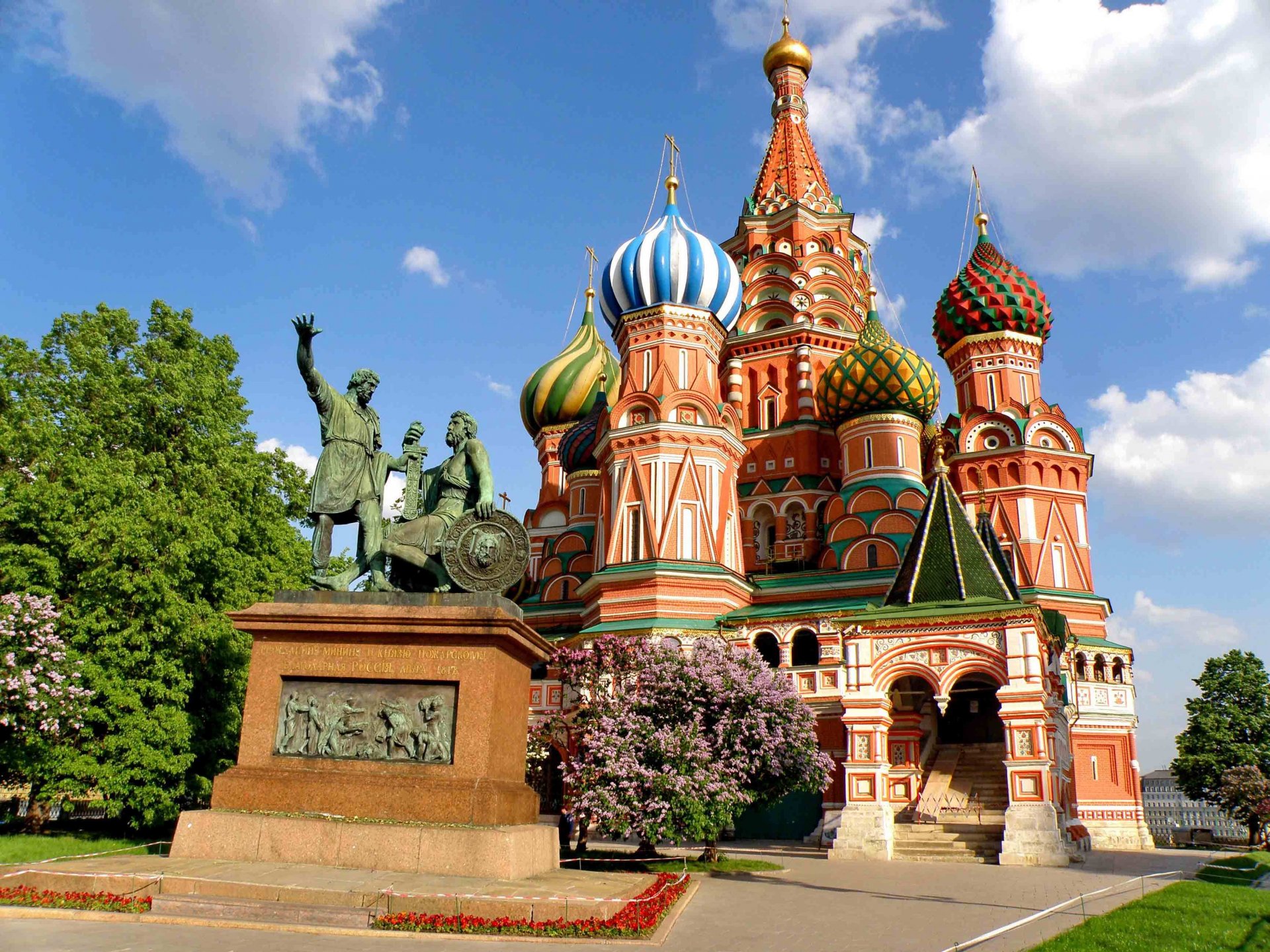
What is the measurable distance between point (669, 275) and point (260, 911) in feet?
79.9

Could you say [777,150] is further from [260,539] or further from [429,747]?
[429,747]

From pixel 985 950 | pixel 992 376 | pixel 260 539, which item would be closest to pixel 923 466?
pixel 992 376

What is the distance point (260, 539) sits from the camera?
2050 centimetres

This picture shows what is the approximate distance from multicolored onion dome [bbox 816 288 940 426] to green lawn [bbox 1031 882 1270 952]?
66.6 ft

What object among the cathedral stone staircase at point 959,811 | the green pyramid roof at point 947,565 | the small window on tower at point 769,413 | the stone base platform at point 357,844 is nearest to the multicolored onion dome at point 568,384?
the small window on tower at point 769,413

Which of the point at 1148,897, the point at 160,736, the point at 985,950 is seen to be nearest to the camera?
the point at 985,950

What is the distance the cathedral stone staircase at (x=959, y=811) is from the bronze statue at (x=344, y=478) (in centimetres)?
1208

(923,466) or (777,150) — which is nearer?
(923,466)

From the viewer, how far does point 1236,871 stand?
14977 millimetres

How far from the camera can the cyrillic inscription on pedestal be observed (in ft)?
33.0

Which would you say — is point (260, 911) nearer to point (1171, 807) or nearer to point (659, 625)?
point (659, 625)

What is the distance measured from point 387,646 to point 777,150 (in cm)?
3665

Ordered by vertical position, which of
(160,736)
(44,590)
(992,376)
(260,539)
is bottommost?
(160,736)

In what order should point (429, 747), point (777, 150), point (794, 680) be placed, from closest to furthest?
point (429, 747) → point (794, 680) → point (777, 150)
